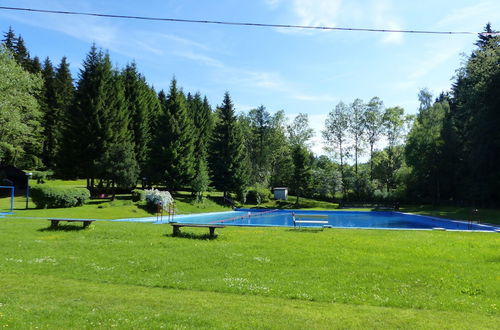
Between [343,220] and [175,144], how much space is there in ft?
68.5

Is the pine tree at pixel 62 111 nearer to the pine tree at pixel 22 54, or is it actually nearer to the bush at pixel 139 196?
the pine tree at pixel 22 54

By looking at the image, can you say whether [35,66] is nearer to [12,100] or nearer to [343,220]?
[12,100]

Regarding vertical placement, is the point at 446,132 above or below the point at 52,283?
above

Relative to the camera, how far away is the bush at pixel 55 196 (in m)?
25.9

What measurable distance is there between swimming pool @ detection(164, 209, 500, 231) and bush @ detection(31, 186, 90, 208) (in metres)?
8.02

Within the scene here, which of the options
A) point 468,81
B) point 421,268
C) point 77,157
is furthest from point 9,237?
point 468,81

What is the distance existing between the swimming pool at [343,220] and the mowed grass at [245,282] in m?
8.67

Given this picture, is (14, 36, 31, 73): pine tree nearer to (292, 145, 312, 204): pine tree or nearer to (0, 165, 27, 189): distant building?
(0, 165, 27, 189): distant building

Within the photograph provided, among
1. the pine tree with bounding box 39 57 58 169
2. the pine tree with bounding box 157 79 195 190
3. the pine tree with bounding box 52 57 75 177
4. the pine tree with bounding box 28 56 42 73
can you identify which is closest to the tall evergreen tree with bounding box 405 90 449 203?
the pine tree with bounding box 157 79 195 190

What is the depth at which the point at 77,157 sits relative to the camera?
121 ft

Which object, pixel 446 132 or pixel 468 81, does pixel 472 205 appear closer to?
pixel 446 132

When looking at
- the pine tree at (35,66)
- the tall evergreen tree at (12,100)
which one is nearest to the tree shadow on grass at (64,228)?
the tall evergreen tree at (12,100)

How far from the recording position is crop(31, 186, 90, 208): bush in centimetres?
2589

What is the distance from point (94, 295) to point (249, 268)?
13.5ft
